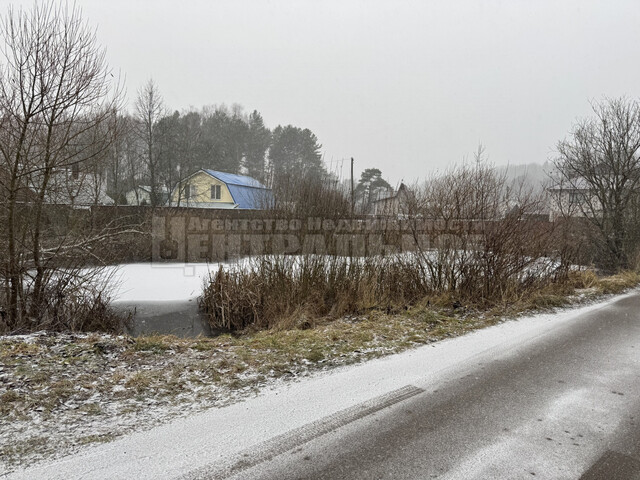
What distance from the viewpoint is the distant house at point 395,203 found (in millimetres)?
8023

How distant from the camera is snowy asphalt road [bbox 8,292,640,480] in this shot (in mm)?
2406

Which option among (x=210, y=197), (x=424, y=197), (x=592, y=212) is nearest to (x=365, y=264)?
(x=424, y=197)

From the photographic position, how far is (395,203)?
321 inches

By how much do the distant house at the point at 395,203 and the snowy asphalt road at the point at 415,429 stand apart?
13.3 feet

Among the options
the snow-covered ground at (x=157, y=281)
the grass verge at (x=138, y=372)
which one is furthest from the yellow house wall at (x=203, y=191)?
the grass verge at (x=138, y=372)

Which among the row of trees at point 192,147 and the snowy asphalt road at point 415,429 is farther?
the row of trees at point 192,147

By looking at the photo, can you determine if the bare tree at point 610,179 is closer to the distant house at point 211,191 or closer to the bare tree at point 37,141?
the bare tree at point 37,141

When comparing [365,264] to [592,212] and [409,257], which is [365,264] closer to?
[409,257]

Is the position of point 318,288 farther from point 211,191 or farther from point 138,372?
point 211,191

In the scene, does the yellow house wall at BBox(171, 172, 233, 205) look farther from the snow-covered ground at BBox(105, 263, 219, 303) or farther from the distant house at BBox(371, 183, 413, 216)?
the distant house at BBox(371, 183, 413, 216)

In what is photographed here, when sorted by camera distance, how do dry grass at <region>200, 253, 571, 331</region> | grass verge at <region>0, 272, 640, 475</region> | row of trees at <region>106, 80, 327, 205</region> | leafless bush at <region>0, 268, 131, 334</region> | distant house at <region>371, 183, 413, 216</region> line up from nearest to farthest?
1. grass verge at <region>0, 272, 640, 475</region>
2. leafless bush at <region>0, 268, 131, 334</region>
3. dry grass at <region>200, 253, 571, 331</region>
4. distant house at <region>371, 183, 413, 216</region>
5. row of trees at <region>106, 80, 327, 205</region>

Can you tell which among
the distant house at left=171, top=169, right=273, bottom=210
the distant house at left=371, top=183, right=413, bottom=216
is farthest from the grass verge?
the distant house at left=171, top=169, right=273, bottom=210

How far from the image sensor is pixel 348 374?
13.1 feet

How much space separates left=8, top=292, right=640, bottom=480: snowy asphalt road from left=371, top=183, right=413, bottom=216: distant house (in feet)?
13.3
